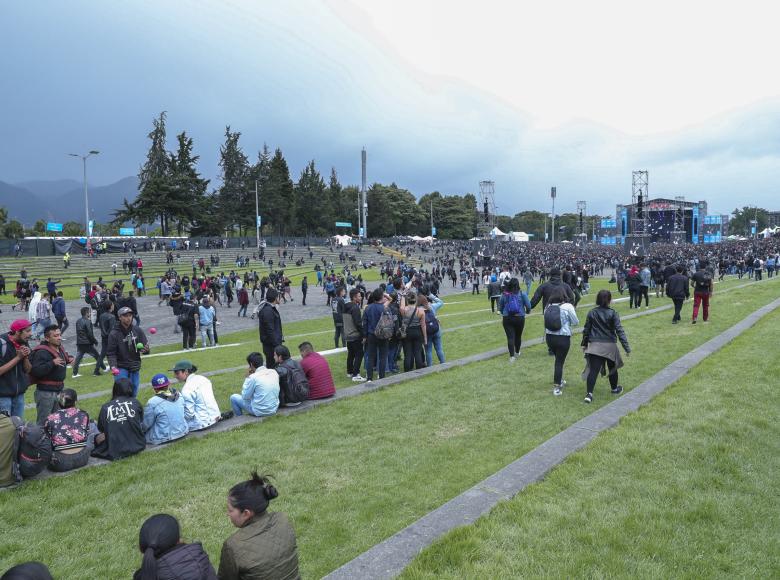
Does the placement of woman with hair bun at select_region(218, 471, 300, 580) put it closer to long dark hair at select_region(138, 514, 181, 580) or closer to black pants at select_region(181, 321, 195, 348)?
long dark hair at select_region(138, 514, 181, 580)

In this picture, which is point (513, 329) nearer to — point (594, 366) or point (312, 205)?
point (594, 366)

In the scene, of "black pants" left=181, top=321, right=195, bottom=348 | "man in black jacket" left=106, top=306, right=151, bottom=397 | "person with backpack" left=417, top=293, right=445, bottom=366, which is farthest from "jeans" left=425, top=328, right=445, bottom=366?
"black pants" left=181, top=321, right=195, bottom=348

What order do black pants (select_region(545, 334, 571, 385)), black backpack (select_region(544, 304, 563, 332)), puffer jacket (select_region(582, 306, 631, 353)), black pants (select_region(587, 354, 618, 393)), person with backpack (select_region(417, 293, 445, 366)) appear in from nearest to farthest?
puffer jacket (select_region(582, 306, 631, 353))
black pants (select_region(587, 354, 618, 393))
black backpack (select_region(544, 304, 563, 332))
black pants (select_region(545, 334, 571, 385))
person with backpack (select_region(417, 293, 445, 366))

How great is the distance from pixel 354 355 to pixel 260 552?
679 cm

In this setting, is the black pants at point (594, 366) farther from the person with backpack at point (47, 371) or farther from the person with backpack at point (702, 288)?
the person with backpack at point (702, 288)

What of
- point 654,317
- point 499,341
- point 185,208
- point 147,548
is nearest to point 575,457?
point 147,548

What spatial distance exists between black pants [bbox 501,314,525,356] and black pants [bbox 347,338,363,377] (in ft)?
8.95

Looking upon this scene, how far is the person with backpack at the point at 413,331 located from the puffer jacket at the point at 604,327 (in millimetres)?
3011

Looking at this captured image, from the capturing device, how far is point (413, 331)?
29.8 ft

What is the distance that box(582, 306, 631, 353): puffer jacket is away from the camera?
Answer: 6578 mm

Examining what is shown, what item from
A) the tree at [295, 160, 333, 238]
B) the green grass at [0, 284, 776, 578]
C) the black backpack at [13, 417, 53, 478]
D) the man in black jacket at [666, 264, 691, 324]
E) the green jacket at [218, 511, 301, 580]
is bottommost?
the green grass at [0, 284, 776, 578]

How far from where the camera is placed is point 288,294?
92.8ft

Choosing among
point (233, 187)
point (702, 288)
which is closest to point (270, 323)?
point (702, 288)

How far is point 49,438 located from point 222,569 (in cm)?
347
